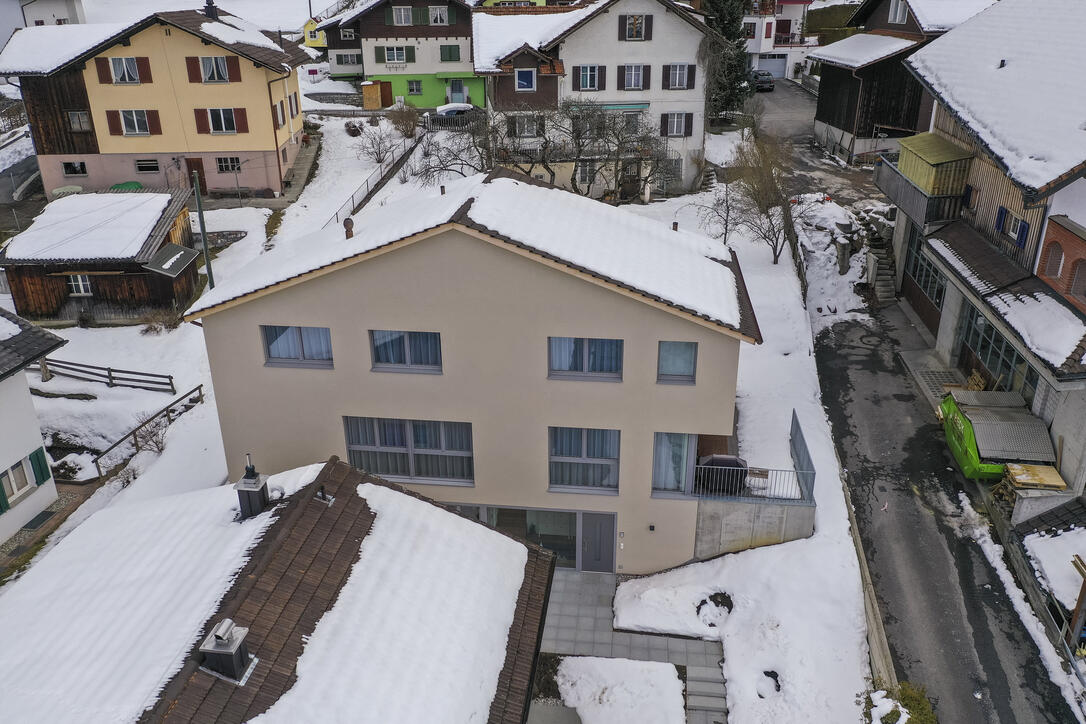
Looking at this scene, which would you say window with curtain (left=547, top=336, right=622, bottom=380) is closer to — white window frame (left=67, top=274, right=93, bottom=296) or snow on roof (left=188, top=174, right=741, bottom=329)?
snow on roof (left=188, top=174, right=741, bottom=329)

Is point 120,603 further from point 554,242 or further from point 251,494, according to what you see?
point 554,242

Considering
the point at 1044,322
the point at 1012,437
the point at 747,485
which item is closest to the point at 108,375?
the point at 747,485

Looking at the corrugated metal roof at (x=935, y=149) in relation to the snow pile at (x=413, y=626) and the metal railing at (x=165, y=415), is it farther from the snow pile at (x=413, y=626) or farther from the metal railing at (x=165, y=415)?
the metal railing at (x=165, y=415)

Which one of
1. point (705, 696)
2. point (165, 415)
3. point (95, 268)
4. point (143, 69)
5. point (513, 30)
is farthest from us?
point (513, 30)

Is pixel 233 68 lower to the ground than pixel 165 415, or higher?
higher

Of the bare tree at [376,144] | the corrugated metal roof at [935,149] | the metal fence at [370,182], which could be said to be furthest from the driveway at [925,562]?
the bare tree at [376,144]

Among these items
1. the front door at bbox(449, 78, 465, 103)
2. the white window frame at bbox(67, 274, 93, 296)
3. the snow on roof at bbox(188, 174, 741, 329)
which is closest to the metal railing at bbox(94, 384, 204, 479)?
the white window frame at bbox(67, 274, 93, 296)

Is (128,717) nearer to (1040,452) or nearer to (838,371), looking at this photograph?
(1040,452)
